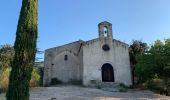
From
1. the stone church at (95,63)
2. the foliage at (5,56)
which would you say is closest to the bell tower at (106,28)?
the stone church at (95,63)

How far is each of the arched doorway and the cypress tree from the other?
1841cm

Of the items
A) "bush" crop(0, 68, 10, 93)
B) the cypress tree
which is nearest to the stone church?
"bush" crop(0, 68, 10, 93)

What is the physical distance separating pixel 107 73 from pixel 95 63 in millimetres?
1872

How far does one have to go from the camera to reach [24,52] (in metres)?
13.6

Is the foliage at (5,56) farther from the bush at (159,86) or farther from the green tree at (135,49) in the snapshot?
the green tree at (135,49)

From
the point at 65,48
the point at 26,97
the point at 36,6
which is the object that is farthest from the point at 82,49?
the point at 26,97

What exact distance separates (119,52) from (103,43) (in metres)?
2.18

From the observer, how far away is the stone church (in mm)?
31781

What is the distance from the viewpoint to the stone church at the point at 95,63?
1251 inches

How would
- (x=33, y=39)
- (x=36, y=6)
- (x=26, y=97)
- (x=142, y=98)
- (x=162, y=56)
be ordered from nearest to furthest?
(x=26, y=97)
(x=33, y=39)
(x=36, y=6)
(x=142, y=98)
(x=162, y=56)

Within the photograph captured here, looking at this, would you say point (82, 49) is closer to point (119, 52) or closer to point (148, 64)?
point (119, 52)

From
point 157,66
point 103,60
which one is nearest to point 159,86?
point 157,66

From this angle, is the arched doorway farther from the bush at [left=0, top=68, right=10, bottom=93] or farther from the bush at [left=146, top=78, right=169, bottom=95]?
the bush at [left=0, top=68, right=10, bottom=93]

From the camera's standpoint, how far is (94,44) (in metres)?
32.9
